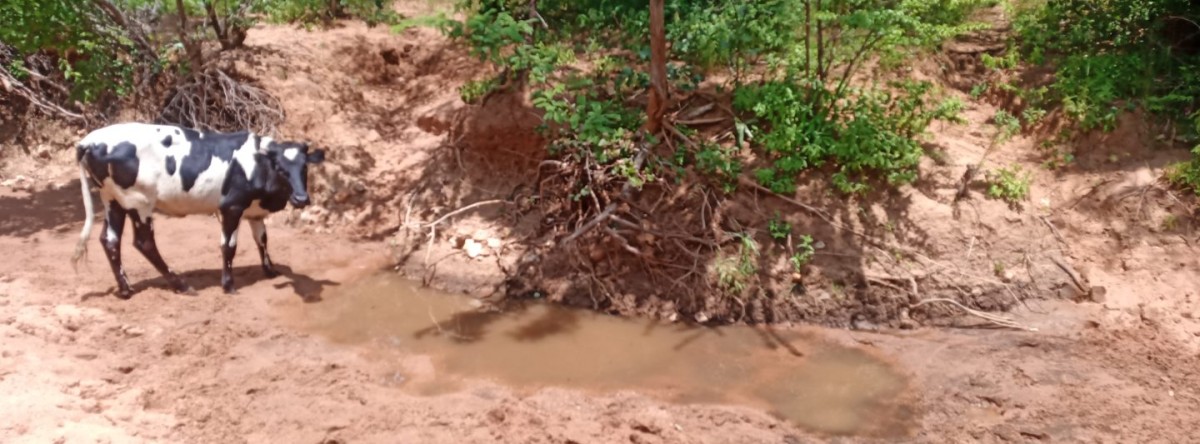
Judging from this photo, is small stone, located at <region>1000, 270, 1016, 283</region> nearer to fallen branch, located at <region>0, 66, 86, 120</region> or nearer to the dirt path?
the dirt path

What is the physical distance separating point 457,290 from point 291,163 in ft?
6.02

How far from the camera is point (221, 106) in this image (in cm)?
882

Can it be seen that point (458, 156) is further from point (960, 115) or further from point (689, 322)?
point (960, 115)

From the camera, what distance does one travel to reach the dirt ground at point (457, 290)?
4641 millimetres

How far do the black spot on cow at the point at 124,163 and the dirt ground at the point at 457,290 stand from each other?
0.97m

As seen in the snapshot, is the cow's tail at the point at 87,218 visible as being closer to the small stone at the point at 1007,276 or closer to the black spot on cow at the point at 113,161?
the black spot on cow at the point at 113,161

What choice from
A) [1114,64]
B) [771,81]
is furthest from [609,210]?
[1114,64]

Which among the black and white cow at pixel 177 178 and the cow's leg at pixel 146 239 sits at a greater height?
the black and white cow at pixel 177 178

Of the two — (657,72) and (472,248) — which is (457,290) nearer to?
(472,248)

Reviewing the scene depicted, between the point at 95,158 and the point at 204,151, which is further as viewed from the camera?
the point at 204,151

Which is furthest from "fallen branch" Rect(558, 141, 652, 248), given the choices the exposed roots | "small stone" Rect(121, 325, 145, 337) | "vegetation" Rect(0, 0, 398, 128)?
"vegetation" Rect(0, 0, 398, 128)

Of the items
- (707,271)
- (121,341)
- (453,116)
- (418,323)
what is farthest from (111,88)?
(707,271)

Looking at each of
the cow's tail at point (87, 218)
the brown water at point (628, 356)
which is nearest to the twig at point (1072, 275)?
the brown water at point (628, 356)

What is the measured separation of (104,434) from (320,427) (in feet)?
3.65
